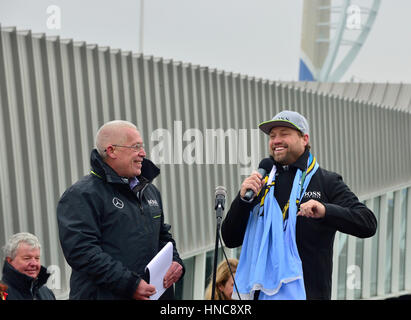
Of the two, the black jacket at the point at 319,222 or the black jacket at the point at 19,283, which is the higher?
the black jacket at the point at 319,222

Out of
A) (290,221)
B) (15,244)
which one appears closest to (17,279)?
(15,244)

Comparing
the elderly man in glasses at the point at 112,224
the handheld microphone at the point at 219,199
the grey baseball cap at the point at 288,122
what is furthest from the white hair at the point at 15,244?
the grey baseball cap at the point at 288,122

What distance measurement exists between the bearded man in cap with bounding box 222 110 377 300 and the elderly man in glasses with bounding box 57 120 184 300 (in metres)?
0.53

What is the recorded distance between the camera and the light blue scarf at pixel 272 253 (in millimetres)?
4855

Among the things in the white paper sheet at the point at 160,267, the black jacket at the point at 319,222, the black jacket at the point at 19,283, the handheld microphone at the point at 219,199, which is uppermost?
the handheld microphone at the point at 219,199

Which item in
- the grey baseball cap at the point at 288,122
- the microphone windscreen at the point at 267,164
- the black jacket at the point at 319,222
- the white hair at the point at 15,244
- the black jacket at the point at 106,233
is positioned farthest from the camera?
the white hair at the point at 15,244

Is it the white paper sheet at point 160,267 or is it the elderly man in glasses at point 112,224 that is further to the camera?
the white paper sheet at point 160,267

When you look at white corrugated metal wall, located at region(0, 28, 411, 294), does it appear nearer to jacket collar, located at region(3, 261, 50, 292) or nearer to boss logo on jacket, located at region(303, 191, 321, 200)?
jacket collar, located at region(3, 261, 50, 292)

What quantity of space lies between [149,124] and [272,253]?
7510 millimetres

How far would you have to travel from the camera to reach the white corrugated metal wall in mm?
9609

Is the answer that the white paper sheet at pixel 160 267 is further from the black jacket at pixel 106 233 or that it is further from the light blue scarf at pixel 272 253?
the light blue scarf at pixel 272 253

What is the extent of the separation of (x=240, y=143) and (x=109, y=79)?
3.45 metres
